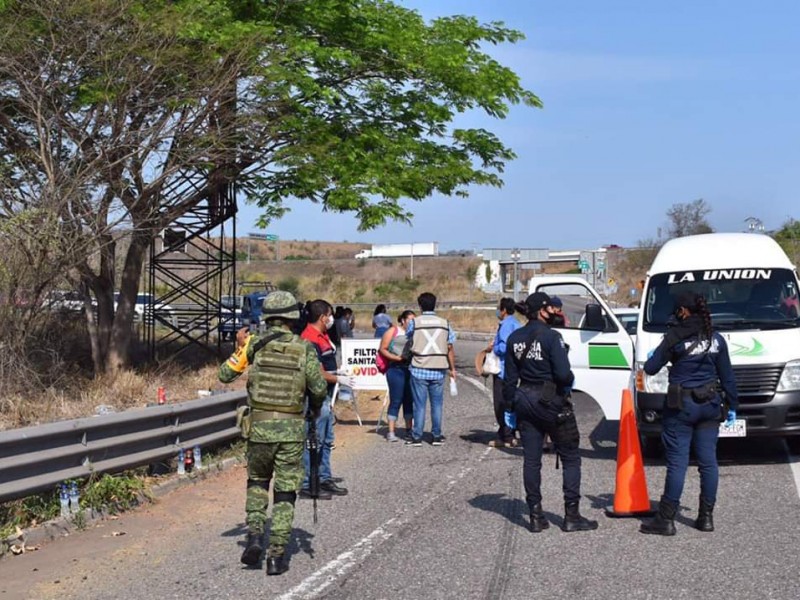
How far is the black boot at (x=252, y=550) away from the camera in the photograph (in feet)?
23.6

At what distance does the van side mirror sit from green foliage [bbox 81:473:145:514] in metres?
5.30

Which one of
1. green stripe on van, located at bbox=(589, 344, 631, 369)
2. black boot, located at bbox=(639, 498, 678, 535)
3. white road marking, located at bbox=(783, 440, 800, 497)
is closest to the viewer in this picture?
black boot, located at bbox=(639, 498, 678, 535)

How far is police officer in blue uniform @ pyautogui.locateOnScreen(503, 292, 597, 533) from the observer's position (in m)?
8.29

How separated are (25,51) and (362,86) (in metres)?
7.80

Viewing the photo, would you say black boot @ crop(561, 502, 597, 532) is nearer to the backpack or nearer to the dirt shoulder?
the backpack

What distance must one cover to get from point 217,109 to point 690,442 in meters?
12.0

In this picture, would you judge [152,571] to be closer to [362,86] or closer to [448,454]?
[448,454]

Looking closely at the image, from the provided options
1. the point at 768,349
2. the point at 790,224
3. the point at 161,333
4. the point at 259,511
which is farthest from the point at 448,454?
the point at 790,224

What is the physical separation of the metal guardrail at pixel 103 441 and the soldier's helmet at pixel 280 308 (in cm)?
236

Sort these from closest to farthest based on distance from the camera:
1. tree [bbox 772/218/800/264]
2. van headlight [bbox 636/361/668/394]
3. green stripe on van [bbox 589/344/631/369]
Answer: van headlight [bbox 636/361/668/394]
green stripe on van [bbox 589/344/631/369]
tree [bbox 772/218/800/264]

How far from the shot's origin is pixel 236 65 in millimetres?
17891

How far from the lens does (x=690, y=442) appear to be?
8273mm

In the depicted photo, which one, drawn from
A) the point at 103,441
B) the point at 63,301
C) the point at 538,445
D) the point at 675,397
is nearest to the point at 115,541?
the point at 103,441

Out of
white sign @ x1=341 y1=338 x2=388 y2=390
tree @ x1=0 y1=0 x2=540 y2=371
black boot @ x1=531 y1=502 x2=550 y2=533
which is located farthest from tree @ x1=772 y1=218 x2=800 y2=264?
black boot @ x1=531 y1=502 x2=550 y2=533
